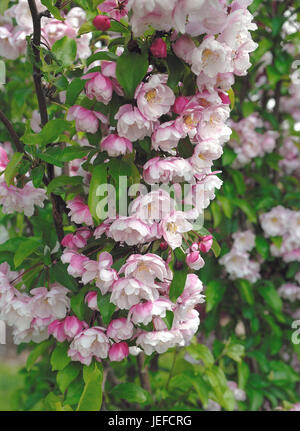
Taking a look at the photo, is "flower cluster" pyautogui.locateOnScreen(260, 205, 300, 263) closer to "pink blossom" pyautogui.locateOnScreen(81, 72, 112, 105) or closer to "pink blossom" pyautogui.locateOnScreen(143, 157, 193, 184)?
"pink blossom" pyautogui.locateOnScreen(143, 157, 193, 184)

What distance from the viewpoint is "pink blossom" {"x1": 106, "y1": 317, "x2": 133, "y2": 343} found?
1.06 meters

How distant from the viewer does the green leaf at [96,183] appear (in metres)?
0.98

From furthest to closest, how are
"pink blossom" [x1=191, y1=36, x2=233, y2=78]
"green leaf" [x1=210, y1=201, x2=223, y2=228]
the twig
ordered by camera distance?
"green leaf" [x1=210, y1=201, x2=223, y2=228] → the twig → "pink blossom" [x1=191, y1=36, x2=233, y2=78]

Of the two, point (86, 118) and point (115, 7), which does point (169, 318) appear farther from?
point (115, 7)

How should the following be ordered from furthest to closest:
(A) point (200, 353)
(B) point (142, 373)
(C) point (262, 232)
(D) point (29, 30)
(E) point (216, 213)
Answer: (C) point (262, 232), (E) point (216, 213), (B) point (142, 373), (A) point (200, 353), (D) point (29, 30)

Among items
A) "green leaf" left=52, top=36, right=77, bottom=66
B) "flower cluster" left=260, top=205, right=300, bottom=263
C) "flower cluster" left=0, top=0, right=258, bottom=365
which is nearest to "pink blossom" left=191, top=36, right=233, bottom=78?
"flower cluster" left=0, top=0, right=258, bottom=365

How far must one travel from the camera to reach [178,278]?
1.04 metres

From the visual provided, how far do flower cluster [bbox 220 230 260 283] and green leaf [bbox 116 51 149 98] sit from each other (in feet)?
3.61

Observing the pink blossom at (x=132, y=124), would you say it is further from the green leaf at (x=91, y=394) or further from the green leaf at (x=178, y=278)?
the green leaf at (x=91, y=394)

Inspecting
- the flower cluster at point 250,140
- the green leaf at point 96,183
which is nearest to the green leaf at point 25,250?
the green leaf at point 96,183

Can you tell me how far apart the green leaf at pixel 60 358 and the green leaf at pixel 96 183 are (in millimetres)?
356

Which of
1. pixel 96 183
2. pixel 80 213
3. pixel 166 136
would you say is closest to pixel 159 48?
pixel 166 136

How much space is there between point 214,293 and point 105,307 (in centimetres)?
92
